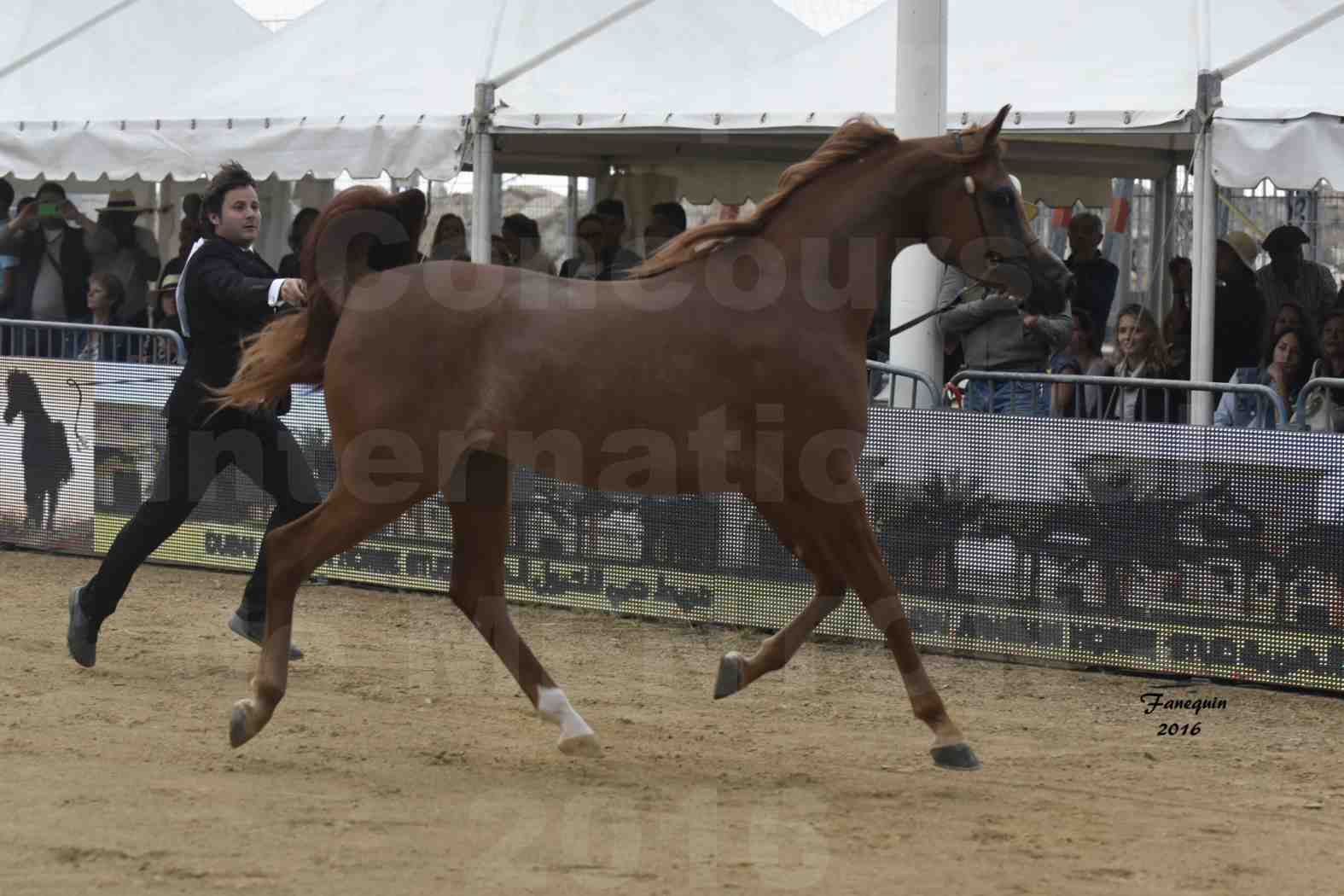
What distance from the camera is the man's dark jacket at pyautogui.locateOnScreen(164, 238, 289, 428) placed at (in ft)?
21.6

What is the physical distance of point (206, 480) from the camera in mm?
7051

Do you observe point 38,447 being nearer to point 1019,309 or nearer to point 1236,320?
point 1019,309

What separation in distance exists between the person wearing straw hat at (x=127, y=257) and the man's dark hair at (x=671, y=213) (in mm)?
4235

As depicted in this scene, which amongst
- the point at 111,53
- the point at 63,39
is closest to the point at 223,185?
the point at 111,53

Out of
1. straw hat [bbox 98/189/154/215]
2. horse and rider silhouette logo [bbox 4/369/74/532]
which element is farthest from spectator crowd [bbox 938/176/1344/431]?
straw hat [bbox 98/189/154/215]

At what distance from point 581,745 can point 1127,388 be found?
3.25m

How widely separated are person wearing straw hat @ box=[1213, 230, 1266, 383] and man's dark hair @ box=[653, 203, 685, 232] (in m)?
3.46

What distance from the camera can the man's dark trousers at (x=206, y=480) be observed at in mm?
6867

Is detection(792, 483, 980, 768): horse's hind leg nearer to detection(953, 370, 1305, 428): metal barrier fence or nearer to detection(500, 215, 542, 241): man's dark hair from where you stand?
detection(953, 370, 1305, 428): metal barrier fence

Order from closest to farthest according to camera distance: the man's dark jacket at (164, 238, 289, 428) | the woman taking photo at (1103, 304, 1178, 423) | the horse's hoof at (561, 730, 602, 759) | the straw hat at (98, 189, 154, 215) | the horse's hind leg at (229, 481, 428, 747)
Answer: the horse's hind leg at (229, 481, 428, 747) < the horse's hoof at (561, 730, 602, 759) < the man's dark jacket at (164, 238, 289, 428) < the woman taking photo at (1103, 304, 1178, 423) < the straw hat at (98, 189, 154, 215)

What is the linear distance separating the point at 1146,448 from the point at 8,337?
21.5 feet

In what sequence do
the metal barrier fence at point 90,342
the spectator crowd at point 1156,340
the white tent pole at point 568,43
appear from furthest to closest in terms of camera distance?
the white tent pole at point 568,43, the metal barrier fence at point 90,342, the spectator crowd at point 1156,340

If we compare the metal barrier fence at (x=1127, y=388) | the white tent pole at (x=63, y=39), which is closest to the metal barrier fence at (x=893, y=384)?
the metal barrier fence at (x=1127, y=388)

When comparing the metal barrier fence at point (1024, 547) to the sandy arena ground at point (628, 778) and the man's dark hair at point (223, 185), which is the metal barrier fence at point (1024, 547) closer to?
the sandy arena ground at point (628, 778)
